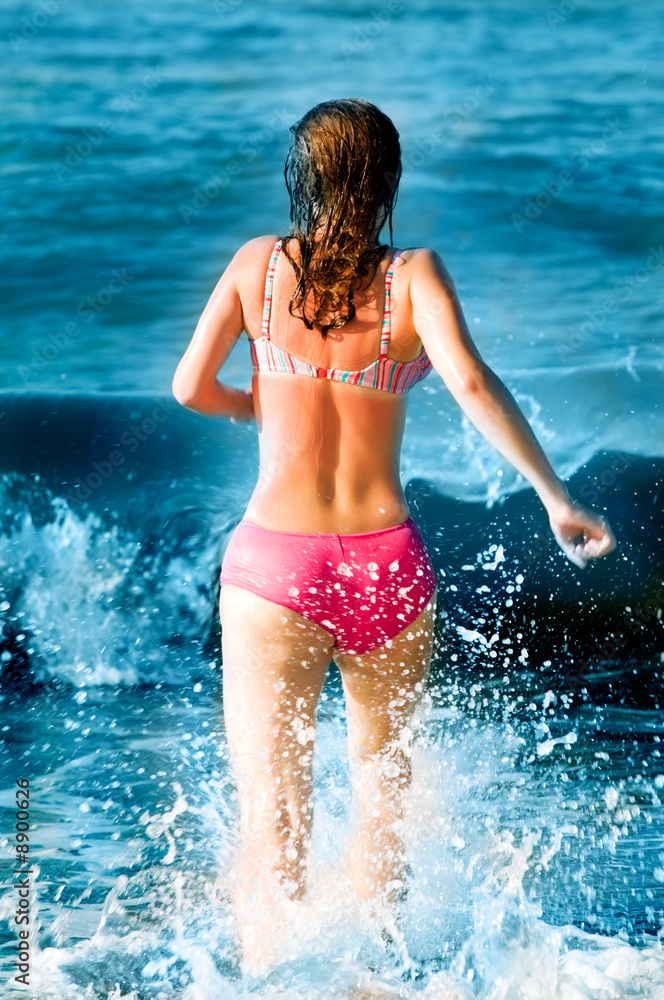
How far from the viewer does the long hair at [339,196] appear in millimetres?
1410

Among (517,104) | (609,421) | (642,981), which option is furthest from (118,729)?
(517,104)

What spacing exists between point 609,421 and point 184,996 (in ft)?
11.0

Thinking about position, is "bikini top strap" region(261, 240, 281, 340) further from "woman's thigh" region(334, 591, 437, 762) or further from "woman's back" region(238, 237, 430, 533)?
"woman's thigh" region(334, 591, 437, 762)

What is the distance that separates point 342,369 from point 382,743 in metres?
0.68

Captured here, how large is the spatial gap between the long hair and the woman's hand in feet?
1.56

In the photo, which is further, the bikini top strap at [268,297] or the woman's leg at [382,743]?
the woman's leg at [382,743]

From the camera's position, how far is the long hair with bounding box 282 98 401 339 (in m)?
1.41

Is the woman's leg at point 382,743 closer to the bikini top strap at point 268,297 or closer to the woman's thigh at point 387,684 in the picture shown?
the woman's thigh at point 387,684

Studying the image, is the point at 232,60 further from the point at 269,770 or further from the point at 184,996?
the point at 184,996

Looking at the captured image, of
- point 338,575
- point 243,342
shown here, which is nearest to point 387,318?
point 338,575

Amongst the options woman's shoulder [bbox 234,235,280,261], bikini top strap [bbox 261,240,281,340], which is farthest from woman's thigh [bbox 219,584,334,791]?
woman's shoulder [bbox 234,235,280,261]

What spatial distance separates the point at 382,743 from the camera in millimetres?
1635

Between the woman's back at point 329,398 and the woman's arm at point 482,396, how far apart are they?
0.12ft

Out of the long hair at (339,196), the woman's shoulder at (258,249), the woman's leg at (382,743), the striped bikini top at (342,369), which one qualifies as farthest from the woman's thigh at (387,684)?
the woman's shoulder at (258,249)
